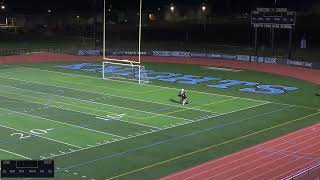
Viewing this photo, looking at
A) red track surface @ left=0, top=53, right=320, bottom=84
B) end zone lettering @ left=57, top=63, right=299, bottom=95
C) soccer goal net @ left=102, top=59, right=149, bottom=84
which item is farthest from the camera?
A: red track surface @ left=0, top=53, right=320, bottom=84

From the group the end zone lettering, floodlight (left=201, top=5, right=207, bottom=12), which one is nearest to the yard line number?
the end zone lettering

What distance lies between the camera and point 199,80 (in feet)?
133

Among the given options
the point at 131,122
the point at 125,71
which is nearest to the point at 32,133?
the point at 131,122

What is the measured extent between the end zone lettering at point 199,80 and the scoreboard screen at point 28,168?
25.3 m

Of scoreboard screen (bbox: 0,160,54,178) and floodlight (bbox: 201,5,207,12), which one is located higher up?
floodlight (bbox: 201,5,207,12)

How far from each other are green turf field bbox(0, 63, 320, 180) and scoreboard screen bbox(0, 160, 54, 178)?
22.7 feet

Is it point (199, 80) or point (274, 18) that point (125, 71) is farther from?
point (274, 18)

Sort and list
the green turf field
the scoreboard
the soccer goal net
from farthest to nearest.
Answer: the scoreboard
the soccer goal net
the green turf field

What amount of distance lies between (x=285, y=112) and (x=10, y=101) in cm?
1504

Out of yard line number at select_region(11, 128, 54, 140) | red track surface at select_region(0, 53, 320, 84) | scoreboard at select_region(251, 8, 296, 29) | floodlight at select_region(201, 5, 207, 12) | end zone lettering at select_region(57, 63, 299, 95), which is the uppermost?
floodlight at select_region(201, 5, 207, 12)

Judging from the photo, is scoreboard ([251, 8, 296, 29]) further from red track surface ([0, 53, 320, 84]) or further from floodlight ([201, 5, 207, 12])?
floodlight ([201, 5, 207, 12])

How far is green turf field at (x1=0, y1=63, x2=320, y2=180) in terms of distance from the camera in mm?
20781

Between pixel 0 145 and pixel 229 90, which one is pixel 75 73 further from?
pixel 0 145

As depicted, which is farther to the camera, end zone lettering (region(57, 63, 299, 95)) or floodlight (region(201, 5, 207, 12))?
floodlight (region(201, 5, 207, 12))
